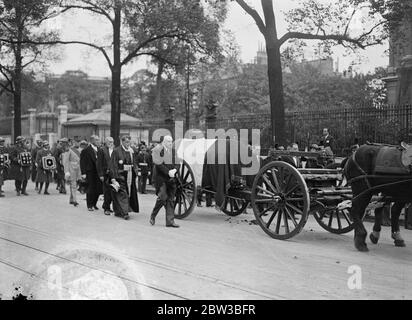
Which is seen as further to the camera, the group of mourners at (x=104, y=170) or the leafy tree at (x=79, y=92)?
the leafy tree at (x=79, y=92)

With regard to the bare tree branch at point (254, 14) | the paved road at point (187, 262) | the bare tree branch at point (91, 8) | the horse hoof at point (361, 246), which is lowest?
the paved road at point (187, 262)

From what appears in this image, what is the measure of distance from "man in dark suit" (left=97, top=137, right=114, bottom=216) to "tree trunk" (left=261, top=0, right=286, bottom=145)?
585 cm

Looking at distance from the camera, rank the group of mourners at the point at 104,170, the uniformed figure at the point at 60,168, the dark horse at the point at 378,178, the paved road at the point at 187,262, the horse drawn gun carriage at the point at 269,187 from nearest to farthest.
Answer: the paved road at the point at 187,262
the dark horse at the point at 378,178
the horse drawn gun carriage at the point at 269,187
the group of mourners at the point at 104,170
the uniformed figure at the point at 60,168

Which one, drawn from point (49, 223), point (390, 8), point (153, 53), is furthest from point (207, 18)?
point (49, 223)

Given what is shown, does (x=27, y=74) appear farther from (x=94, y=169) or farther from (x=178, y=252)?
(x=178, y=252)

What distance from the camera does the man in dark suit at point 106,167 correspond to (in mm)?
12250

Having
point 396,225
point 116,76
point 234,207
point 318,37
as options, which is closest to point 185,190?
point 234,207

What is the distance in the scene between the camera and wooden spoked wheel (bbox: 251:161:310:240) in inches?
338

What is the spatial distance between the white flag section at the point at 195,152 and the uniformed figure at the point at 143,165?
Answer: 6.23 meters

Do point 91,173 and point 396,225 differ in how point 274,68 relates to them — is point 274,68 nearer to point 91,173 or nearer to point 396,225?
point 91,173

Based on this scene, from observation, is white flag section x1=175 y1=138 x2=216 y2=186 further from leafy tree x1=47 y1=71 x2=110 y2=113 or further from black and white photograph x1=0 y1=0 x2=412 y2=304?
leafy tree x1=47 y1=71 x2=110 y2=113

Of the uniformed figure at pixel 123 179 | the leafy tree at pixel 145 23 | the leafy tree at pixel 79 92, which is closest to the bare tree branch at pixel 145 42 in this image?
the leafy tree at pixel 145 23

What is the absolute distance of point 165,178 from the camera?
10.7 m

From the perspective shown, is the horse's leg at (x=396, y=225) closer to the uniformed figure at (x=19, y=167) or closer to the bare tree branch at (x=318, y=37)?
the bare tree branch at (x=318, y=37)
